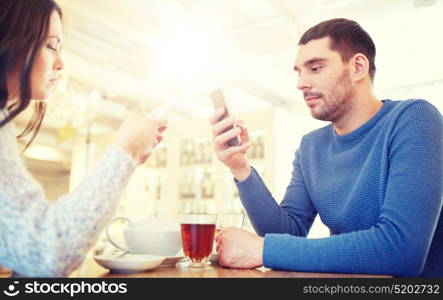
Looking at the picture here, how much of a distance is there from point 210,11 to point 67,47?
1635 millimetres

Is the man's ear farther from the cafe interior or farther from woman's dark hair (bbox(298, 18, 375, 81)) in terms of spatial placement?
the cafe interior

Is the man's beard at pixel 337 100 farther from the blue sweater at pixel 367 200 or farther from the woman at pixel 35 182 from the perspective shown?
the woman at pixel 35 182

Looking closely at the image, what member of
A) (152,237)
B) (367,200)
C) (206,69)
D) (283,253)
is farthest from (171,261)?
(206,69)

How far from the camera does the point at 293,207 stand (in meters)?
1.32

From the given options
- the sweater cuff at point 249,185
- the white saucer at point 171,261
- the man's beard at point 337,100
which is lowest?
the white saucer at point 171,261

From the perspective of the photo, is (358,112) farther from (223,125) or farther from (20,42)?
(20,42)

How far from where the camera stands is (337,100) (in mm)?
1316

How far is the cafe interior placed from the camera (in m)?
2.95

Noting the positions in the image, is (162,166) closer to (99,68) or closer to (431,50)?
(99,68)

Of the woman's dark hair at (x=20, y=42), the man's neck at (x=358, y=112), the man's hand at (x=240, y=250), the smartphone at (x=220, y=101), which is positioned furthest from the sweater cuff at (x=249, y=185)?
the woman's dark hair at (x=20, y=42)

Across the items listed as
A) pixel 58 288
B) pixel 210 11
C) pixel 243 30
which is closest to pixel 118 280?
pixel 58 288

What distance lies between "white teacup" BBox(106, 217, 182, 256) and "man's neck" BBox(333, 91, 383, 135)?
0.71 metres

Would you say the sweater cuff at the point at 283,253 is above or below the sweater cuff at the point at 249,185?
below

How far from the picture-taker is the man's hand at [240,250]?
0.87 meters
